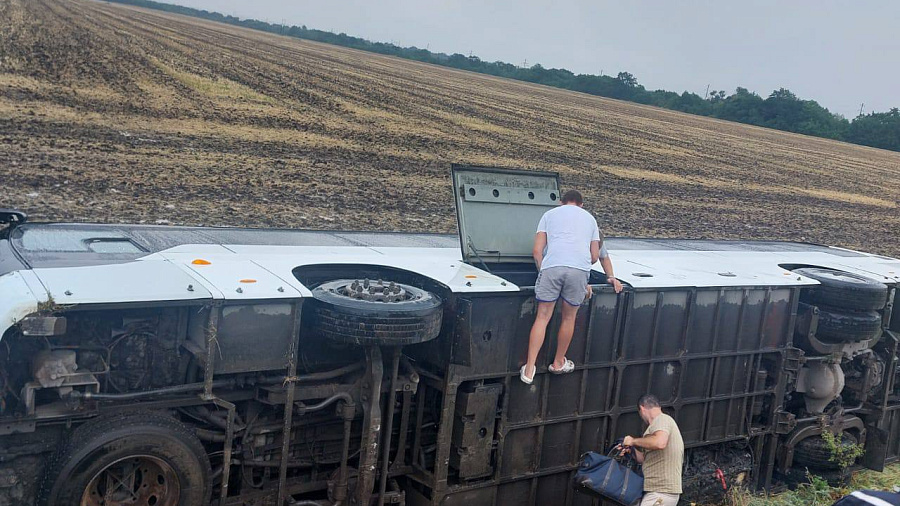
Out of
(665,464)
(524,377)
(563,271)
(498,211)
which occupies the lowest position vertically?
(665,464)

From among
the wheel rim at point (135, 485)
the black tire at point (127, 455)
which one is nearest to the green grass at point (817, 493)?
the black tire at point (127, 455)

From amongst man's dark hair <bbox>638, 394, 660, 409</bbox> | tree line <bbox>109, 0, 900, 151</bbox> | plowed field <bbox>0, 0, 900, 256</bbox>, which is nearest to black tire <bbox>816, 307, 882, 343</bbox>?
man's dark hair <bbox>638, 394, 660, 409</bbox>

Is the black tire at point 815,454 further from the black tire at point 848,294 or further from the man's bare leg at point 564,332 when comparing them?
the man's bare leg at point 564,332

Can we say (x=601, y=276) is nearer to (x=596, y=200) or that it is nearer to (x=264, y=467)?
(x=264, y=467)

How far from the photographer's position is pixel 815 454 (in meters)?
7.83

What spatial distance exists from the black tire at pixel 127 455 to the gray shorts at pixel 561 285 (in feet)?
8.51

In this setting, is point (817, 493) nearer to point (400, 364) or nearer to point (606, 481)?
point (606, 481)

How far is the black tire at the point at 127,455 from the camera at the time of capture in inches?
162

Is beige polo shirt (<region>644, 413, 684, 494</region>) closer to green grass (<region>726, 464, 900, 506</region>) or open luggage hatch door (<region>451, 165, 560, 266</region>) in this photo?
green grass (<region>726, 464, 900, 506</region>)

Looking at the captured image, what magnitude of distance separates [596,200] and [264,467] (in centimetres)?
1323

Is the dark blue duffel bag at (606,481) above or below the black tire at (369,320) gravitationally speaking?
below

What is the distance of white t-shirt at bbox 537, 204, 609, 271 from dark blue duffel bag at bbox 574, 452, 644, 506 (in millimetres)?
1438

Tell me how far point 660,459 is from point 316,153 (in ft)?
42.4

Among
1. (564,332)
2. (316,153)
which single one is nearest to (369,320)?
(564,332)
